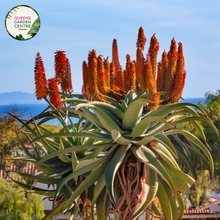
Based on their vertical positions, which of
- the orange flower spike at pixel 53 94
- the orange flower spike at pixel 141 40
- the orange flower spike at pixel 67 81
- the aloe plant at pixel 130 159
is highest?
the orange flower spike at pixel 141 40

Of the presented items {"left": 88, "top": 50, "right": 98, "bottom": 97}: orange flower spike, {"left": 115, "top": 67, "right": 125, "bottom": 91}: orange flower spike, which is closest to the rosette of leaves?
{"left": 88, "top": 50, "right": 98, "bottom": 97}: orange flower spike

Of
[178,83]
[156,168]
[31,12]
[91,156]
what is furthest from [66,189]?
[31,12]

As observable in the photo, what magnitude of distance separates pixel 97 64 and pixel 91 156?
143 centimetres

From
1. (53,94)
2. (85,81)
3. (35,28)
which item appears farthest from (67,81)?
(35,28)

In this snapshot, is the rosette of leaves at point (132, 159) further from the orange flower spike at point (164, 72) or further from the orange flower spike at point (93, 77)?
the orange flower spike at point (164, 72)

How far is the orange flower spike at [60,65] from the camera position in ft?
12.8

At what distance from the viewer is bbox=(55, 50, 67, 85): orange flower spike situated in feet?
12.8

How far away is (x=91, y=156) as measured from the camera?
3238mm

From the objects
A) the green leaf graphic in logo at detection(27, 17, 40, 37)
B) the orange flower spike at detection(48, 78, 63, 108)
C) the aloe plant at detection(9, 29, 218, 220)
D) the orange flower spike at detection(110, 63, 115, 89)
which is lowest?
the aloe plant at detection(9, 29, 218, 220)

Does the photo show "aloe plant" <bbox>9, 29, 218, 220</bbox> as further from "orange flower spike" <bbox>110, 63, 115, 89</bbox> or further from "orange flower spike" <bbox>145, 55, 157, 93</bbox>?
"orange flower spike" <bbox>110, 63, 115, 89</bbox>

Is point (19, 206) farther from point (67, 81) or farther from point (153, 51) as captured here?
point (153, 51)

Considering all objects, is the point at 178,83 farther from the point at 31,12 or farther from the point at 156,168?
the point at 31,12

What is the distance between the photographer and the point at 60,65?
153 inches

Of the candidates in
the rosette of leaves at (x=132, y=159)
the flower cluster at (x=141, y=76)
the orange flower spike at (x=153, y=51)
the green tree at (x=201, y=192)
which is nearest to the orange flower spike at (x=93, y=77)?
the flower cluster at (x=141, y=76)
